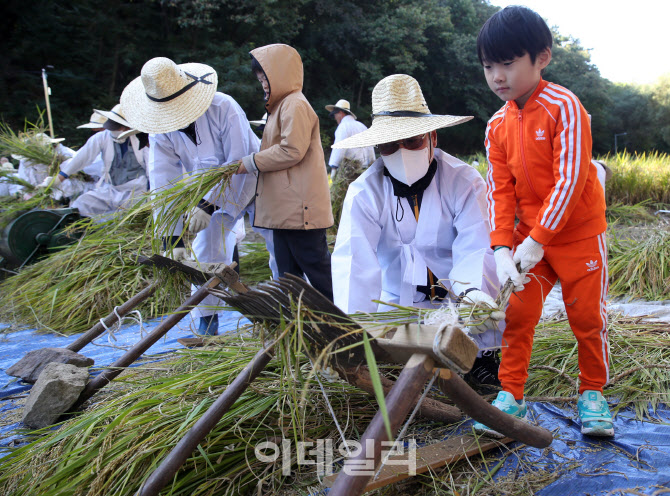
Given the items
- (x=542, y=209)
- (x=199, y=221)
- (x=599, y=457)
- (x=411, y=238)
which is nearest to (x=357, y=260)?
(x=411, y=238)

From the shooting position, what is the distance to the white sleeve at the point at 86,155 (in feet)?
17.0

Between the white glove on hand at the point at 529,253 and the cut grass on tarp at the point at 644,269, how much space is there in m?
2.19

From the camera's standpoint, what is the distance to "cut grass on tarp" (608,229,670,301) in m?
3.42

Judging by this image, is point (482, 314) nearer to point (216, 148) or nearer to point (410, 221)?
point (410, 221)

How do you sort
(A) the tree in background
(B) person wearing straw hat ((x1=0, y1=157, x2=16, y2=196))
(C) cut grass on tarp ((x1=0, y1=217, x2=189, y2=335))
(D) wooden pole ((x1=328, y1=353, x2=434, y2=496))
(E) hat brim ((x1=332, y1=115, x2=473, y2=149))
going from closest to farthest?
(D) wooden pole ((x1=328, y1=353, x2=434, y2=496))
(E) hat brim ((x1=332, y1=115, x2=473, y2=149))
(C) cut grass on tarp ((x1=0, y1=217, x2=189, y2=335))
(B) person wearing straw hat ((x1=0, y1=157, x2=16, y2=196))
(A) the tree in background

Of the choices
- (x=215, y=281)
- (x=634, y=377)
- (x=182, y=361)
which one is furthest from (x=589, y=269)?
(x=182, y=361)

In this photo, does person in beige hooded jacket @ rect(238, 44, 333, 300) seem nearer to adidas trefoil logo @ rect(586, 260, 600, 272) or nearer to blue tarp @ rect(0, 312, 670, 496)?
blue tarp @ rect(0, 312, 670, 496)

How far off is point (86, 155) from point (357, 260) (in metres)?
4.31

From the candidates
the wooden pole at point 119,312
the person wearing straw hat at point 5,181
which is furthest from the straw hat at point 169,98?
the person wearing straw hat at point 5,181

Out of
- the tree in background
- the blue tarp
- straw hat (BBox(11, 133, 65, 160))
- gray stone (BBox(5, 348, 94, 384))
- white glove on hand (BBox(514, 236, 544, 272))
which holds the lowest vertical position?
gray stone (BBox(5, 348, 94, 384))

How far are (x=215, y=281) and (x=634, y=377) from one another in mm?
1758

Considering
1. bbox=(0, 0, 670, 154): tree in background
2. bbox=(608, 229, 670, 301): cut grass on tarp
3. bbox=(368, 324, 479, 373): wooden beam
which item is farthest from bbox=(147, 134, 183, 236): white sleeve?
bbox=(0, 0, 670, 154): tree in background

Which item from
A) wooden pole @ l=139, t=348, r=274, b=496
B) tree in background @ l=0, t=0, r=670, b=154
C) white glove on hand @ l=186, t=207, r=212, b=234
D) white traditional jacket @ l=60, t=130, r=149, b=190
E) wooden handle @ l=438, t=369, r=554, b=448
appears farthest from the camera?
tree in background @ l=0, t=0, r=670, b=154

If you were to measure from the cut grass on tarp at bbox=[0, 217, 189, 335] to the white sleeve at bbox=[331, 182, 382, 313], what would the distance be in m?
2.02
